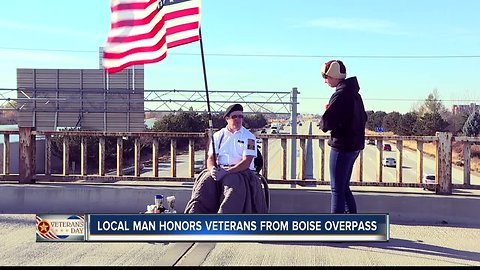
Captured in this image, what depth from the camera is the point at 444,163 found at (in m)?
6.74

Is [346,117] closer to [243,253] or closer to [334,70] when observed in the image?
[334,70]

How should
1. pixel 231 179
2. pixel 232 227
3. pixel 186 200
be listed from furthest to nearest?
pixel 186 200 < pixel 231 179 < pixel 232 227

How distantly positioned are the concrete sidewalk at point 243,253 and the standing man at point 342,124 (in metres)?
0.59

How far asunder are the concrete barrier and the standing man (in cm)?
130

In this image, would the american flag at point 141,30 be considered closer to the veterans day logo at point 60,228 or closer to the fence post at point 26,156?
the veterans day logo at point 60,228

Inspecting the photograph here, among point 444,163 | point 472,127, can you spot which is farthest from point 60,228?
point 472,127

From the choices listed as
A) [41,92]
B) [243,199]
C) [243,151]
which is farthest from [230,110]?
[41,92]

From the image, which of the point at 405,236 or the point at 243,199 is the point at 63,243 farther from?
the point at 405,236

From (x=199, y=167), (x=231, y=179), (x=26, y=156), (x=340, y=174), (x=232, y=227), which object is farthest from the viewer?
(x=199, y=167)

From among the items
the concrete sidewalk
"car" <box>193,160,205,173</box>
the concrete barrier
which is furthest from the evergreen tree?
the concrete sidewalk

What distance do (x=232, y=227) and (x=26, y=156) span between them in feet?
12.9

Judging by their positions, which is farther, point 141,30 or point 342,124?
point 342,124

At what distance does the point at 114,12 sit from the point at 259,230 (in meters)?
2.36

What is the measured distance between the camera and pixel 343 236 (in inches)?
188
